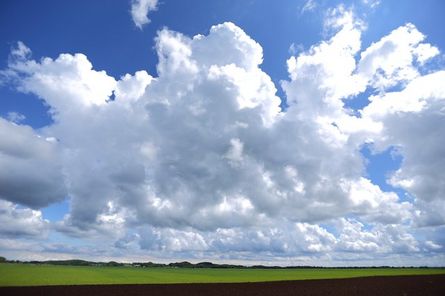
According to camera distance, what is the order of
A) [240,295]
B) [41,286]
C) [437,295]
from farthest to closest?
[41,286] → [240,295] → [437,295]

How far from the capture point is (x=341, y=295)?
4262 centimetres

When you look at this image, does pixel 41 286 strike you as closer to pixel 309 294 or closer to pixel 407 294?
pixel 309 294

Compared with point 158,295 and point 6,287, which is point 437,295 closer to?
point 158,295

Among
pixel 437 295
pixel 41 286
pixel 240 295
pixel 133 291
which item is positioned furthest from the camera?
pixel 41 286

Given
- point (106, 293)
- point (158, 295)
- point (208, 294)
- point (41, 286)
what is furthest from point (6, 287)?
point (208, 294)

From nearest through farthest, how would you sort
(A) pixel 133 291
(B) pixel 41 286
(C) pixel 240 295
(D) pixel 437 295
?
(D) pixel 437 295, (C) pixel 240 295, (A) pixel 133 291, (B) pixel 41 286

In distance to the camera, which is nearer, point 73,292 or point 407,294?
point 407,294

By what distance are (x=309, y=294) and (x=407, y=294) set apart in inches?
418

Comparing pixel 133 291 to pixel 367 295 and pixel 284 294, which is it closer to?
pixel 284 294

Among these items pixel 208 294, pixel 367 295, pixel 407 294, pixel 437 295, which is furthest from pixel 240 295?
pixel 437 295

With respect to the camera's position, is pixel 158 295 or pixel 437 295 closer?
pixel 437 295

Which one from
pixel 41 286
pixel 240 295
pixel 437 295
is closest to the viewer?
pixel 437 295

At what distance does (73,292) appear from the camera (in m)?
46.6

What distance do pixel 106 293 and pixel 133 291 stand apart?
4.18m
